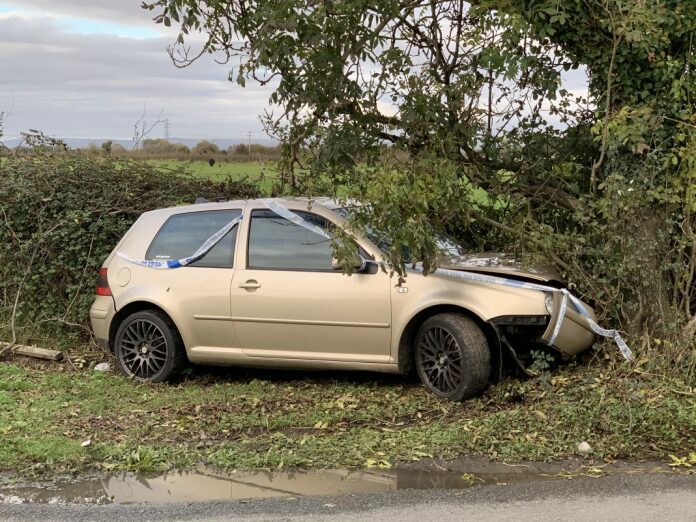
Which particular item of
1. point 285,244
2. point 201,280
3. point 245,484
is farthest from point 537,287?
point 201,280

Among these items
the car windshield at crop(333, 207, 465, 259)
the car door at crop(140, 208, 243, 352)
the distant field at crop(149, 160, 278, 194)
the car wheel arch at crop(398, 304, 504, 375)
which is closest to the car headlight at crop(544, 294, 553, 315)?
the car wheel arch at crop(398, 304, 504, 375)

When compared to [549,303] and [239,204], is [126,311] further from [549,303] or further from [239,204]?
[549,303]

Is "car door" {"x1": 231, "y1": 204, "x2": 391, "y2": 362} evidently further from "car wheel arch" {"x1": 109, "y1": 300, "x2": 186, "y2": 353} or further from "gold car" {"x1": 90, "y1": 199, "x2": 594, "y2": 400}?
"car wheel arch" {"x1": 109, "y1": 300, "x2": 186, "y2": 353}

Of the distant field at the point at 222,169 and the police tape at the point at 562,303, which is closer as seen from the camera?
the police tape at the point at 562,303

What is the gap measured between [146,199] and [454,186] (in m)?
4.60

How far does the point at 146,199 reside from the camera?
986 centimetres

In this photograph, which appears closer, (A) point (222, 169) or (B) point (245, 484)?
(B) point (245, 484)

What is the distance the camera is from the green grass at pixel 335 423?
220 inches

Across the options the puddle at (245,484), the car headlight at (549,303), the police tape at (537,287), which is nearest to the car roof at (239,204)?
the police tape at (537,287)

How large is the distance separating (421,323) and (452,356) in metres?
0.44

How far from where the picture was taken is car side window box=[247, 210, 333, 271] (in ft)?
23.5

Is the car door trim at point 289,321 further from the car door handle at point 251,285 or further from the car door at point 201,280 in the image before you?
the car door handle at point 251,285

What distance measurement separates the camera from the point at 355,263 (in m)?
6.56

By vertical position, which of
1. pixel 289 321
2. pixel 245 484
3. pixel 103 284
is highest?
pixel 103 284
